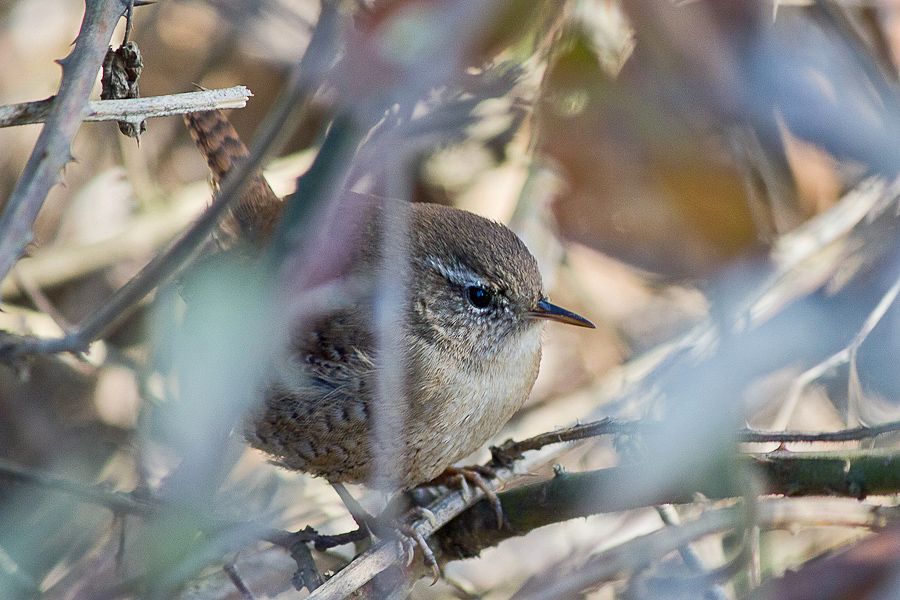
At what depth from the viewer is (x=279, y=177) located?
4066 millimetres

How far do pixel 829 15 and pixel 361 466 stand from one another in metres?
2.38

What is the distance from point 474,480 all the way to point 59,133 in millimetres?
1509

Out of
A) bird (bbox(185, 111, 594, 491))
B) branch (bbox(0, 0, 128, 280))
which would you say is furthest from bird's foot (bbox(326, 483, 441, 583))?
branch (bbox(0, 0, 128, 280))

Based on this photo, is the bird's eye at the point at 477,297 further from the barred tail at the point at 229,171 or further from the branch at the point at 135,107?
the branch at the point at 135,107

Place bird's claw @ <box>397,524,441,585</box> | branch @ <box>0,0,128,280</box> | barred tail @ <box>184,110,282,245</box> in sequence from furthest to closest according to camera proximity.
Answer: barred tail @ <box>184,110,282,245</box>, bird's claw @ <box>397,524,441,585</box>, branch @ <box>0,0,128,280</box>

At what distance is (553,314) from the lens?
9.11ft

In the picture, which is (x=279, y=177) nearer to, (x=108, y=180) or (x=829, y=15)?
(x=108, y=180)

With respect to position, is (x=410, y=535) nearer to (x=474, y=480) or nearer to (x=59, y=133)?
(x=474, y=480)

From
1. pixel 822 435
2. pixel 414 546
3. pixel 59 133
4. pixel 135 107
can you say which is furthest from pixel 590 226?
pixel 59 133

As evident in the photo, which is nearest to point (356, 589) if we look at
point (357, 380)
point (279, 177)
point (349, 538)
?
point (349, 538)

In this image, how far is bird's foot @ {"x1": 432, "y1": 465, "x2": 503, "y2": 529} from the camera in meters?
2.42

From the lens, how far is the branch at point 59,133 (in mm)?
1251

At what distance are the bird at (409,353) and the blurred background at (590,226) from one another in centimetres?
36

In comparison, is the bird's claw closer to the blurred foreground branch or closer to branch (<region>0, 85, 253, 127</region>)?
the blurred foreground branch
